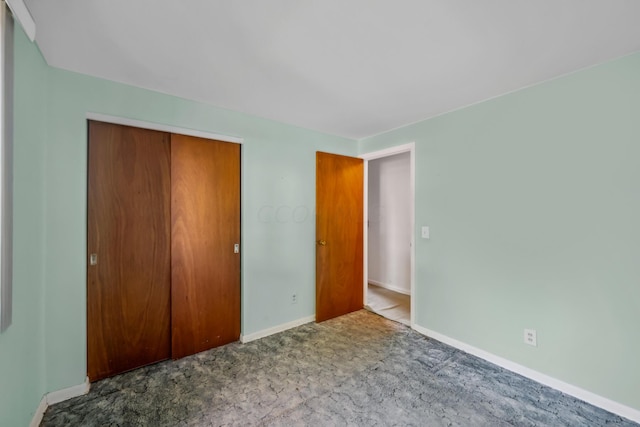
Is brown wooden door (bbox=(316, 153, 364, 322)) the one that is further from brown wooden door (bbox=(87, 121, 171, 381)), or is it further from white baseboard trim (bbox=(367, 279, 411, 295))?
brown wooden door (bbox=(87, 121, 171, 381))

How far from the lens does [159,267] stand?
7.53 ft

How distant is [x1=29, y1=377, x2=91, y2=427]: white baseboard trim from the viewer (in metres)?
1.69

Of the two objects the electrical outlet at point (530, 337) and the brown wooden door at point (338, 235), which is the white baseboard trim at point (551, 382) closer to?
the electrical outlet at point (530, 337)

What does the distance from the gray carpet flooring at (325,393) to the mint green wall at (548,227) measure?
0.35m

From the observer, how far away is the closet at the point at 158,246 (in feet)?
6.72

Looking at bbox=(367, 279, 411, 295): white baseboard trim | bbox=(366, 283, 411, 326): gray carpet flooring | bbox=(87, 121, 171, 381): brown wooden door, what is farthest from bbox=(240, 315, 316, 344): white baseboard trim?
bbox=(367, 279, 411, 295): white baseboard trim

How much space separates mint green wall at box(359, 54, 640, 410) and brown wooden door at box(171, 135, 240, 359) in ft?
6.77

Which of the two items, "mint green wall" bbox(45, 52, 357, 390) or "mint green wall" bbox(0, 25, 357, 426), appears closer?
"mint green wall" bbox(0, 25, 357, 426)

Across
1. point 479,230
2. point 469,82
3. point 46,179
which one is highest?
point 469,82

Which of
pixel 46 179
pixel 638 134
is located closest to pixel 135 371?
pixel 46 179

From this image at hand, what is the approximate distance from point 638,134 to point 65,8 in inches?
133

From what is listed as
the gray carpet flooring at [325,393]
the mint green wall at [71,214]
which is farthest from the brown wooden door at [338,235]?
the gray carpet flooring at [325,393]

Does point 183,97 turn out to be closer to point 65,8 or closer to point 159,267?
point 65,8

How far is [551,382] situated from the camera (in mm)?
2021
